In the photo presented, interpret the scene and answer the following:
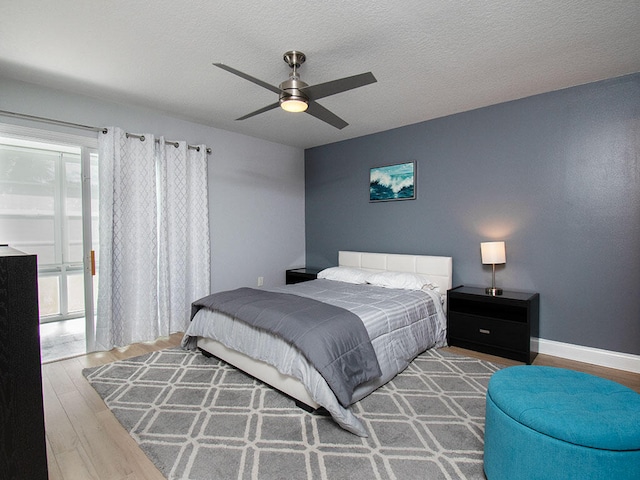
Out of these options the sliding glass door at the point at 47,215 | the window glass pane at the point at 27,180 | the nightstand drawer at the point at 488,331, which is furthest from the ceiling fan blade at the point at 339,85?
the window glass pane at the point at 27,180

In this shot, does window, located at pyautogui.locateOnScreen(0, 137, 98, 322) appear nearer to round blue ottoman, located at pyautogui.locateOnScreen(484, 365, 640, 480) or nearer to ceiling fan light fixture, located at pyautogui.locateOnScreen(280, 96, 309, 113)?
ceiling fan light fixture, located at pyautogui.locateOnScreen(280, 96, 309, 113)

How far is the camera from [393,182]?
14.6 feet

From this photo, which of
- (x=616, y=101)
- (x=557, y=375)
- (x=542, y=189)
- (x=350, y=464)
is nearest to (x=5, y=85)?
(x=350, y=464)

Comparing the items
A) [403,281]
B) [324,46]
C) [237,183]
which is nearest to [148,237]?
[237,183]

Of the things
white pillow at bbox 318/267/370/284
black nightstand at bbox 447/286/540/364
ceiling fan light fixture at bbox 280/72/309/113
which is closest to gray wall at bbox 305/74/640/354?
black nightstand at bbox 447/286/540/364

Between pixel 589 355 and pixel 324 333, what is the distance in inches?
107

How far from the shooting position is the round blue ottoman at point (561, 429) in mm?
1295

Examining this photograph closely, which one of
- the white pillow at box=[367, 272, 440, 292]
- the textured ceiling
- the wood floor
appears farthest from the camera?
the white pillow at box=[367, 272, 440, 292]

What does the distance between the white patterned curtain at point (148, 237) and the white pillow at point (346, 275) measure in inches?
63.1

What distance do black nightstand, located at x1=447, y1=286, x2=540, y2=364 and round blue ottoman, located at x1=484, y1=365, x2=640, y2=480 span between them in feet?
4.61

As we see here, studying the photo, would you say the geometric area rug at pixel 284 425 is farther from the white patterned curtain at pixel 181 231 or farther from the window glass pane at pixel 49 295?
the window glass pane at pixel 49 295

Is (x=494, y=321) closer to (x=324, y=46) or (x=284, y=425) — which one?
(x=284, y=425)

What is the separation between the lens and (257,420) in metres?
2.18

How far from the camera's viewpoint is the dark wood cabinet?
1094 mm
